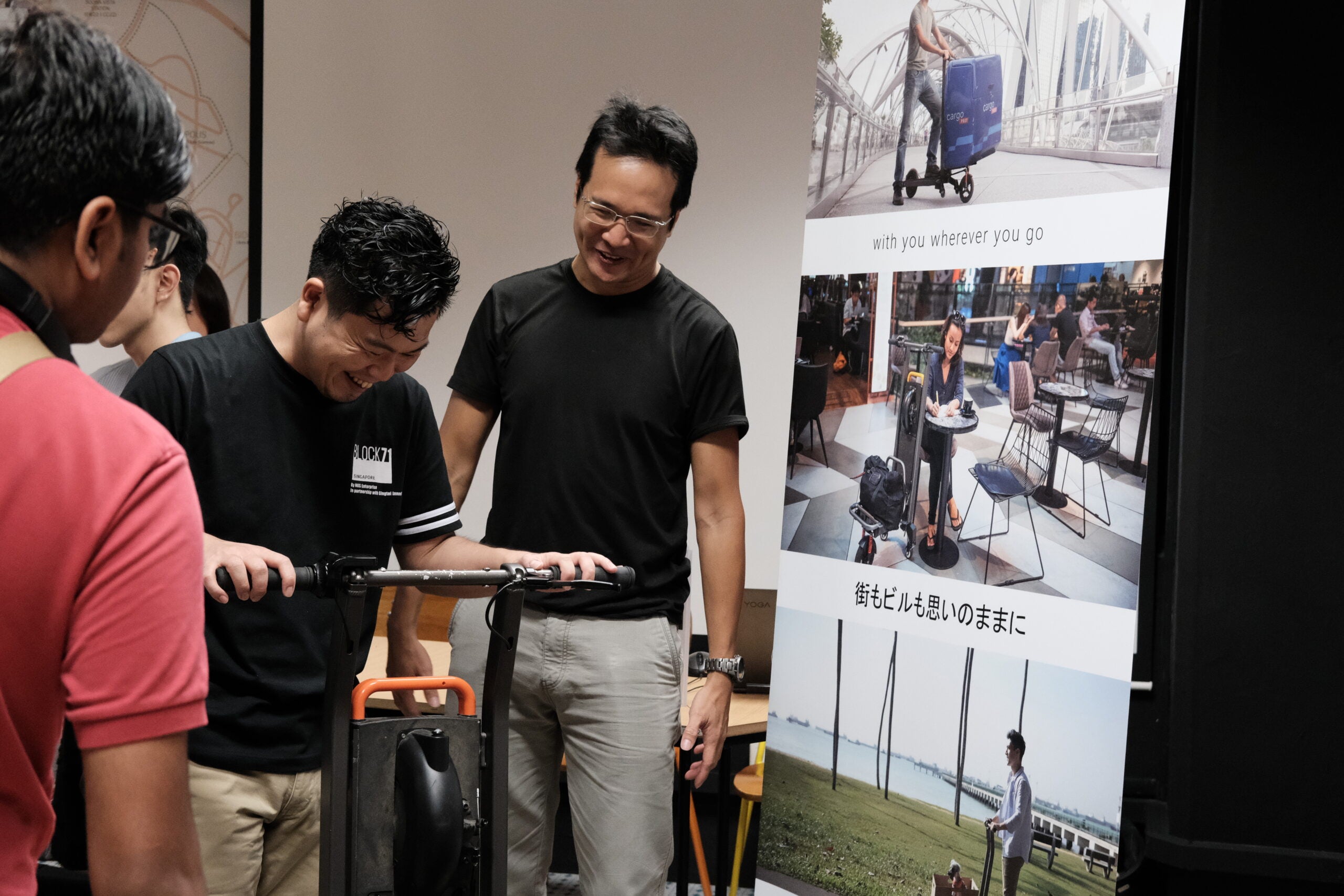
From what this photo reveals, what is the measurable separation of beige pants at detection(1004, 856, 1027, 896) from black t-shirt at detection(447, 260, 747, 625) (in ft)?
2.37

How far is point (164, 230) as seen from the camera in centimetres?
84

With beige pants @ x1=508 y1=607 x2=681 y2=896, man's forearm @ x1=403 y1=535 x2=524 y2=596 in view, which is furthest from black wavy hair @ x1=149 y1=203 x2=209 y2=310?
beige pants @ x1=508 y1=607 x2=681 y2=896

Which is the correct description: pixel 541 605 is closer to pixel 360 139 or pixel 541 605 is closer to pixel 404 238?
pixel 404 238

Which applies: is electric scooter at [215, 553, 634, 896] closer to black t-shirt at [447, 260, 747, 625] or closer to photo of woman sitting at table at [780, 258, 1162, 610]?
black t-shirt at [447, 260, 747, 625]

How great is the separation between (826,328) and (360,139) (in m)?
2.52

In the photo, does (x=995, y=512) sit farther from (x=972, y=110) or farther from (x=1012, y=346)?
(x=972, y=110)

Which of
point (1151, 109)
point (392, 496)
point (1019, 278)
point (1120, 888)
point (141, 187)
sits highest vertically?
point (1151, 109)

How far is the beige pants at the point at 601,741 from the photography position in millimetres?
1966

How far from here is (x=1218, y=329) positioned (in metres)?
3.00

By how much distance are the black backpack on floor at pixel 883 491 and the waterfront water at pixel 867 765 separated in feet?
1.48

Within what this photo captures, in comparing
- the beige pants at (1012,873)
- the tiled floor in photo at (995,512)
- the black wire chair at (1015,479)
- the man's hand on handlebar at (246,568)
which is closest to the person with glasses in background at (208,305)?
the tiled floor in photo at (995,512)

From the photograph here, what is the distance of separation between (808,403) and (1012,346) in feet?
1.66

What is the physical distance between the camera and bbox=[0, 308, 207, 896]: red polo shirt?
68 cm

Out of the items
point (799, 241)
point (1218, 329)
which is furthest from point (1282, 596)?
point (799, 241)
